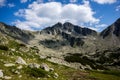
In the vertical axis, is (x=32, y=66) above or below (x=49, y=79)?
above

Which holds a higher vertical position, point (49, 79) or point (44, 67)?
point (44, 67)

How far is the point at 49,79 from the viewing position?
35438 mm

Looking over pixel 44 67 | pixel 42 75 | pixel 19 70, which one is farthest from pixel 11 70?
pixel 44 67

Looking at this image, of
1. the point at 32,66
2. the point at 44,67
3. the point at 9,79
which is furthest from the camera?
the point at 44,67

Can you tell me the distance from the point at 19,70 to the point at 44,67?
28.2 ft

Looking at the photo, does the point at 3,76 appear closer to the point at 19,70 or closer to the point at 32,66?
the point at 19,70

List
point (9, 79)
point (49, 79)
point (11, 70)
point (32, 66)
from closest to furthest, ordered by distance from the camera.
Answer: point (9, 79), point (11, 70), point (49, 79), point (32, 66)

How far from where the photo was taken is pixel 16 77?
103 feet

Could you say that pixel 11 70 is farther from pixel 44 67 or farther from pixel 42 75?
pixel 44 67

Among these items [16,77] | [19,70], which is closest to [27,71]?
[19,70]

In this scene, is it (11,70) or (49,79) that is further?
(49,79)

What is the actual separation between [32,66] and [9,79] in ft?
30.9

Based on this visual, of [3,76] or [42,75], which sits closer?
A: [3,76]

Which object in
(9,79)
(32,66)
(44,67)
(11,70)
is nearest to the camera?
(9,79)
